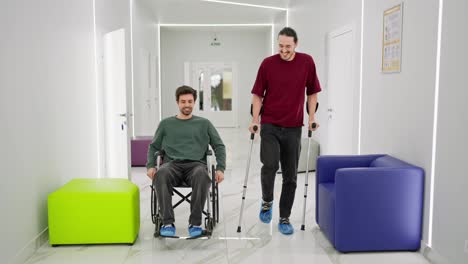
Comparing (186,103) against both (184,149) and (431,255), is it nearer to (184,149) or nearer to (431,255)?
(184,149)

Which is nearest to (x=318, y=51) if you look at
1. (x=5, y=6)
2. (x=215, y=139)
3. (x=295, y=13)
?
(x=295, y=13)

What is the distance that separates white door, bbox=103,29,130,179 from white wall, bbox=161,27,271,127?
28.4 ft

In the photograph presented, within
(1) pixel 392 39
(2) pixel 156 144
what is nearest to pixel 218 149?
(2) pixel 156 144

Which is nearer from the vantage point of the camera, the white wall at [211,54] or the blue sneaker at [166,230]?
the blue sneaker at [166,230]

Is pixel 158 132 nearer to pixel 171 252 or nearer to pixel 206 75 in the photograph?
pixel 171 252

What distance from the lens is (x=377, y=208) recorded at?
134 inches

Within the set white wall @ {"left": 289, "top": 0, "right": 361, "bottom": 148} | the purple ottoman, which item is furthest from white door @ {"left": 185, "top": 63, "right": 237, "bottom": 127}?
the purple ottoman

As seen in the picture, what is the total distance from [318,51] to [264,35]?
7.74 metres

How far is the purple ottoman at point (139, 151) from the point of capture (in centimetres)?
709

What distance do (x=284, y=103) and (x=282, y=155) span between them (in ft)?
1.45

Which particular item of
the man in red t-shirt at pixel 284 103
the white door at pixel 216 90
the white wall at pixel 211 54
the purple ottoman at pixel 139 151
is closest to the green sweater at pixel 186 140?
the man in red t-shirt at pixel 284 103

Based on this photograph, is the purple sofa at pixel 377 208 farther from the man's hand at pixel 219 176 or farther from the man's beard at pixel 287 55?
the man's beard at pixel 287 55

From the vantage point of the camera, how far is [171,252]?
350cm

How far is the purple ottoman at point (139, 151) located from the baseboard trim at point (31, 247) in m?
3.36
